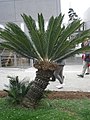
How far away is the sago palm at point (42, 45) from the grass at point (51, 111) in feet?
1.11

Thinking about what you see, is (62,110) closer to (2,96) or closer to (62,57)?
(62,57)

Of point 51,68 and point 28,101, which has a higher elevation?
point 51,68

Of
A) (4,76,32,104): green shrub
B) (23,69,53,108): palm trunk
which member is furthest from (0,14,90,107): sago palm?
(4,76,32,104): green shrub

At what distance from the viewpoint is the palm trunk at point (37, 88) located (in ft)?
23.9

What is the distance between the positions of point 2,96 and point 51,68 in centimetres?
239

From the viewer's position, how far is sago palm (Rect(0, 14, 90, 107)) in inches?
287

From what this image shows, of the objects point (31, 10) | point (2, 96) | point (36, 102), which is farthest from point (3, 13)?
point (36, 102)

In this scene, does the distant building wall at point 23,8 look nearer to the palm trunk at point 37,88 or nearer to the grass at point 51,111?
the grass at point 51,111

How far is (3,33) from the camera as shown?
7.36 meters

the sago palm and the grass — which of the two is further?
the sago palm

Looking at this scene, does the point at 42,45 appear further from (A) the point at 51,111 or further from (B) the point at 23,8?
(B) the point at 23,8

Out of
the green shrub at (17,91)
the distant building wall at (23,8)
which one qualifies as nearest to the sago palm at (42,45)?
the green shrub at (17,91)

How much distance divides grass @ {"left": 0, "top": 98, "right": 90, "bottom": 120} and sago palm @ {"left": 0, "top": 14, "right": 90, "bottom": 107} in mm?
337

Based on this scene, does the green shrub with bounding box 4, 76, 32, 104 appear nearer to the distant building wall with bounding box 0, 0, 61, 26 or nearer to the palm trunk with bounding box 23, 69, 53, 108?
the palm trunk with bounding box 23, 69, 53, 108
